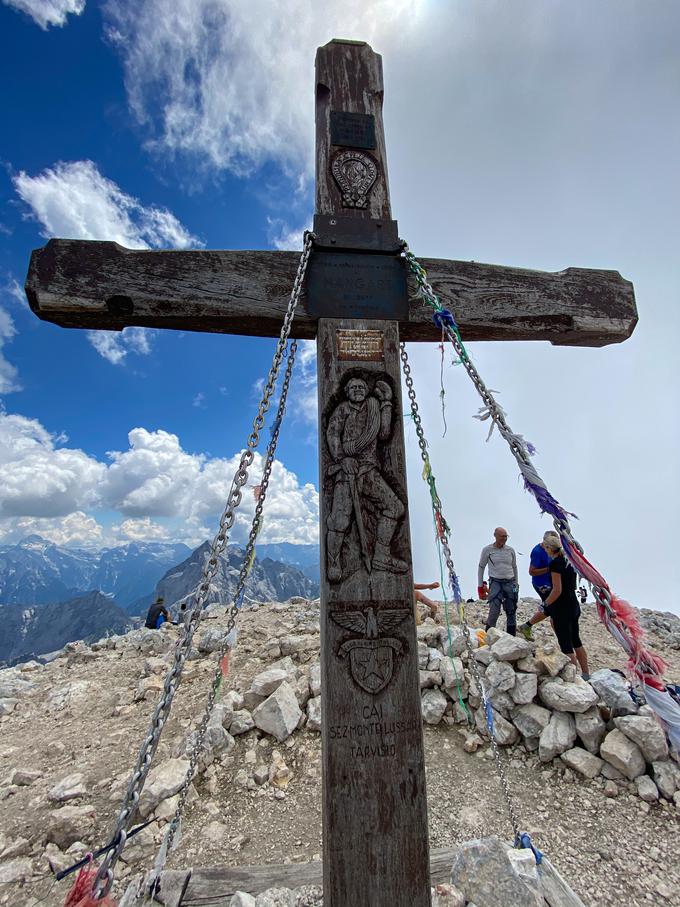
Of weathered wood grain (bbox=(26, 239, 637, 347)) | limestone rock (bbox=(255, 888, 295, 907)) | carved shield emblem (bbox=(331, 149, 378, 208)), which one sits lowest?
limestone rock (bbox=(255, 888, 295, 907))

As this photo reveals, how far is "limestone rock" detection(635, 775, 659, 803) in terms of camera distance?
171 inches

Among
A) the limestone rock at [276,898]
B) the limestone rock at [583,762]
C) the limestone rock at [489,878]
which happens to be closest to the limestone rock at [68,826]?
the limestone rock at [276,898]

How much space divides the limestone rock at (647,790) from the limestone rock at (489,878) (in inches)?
94.4

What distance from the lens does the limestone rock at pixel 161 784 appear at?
429cm

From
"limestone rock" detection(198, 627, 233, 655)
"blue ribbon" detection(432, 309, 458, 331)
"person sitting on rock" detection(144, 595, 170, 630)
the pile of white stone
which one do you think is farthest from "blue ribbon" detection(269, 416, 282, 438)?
"person sitting on rock" detection(144, 595, 170, 630)

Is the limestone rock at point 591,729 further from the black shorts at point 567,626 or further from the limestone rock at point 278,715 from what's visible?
the limestone rock at point 278,715

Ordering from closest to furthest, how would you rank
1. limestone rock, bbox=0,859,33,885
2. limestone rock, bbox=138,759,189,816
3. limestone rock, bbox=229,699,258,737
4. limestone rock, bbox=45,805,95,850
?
limestone rock, bbox=0,859,33,885, limestone rock, bbox=45,805,95,850, limestone rock, bbox=138,759,189,816, limestone rock, bbox=229,699,258,737

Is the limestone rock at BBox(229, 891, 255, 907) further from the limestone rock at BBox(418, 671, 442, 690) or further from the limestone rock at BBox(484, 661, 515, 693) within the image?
the limestone rock at BBox(484, 661, 515, 693)

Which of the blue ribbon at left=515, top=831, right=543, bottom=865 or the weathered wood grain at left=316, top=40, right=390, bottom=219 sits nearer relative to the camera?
the weathered wood grain at left=316, top=40, right=390, bottom=219

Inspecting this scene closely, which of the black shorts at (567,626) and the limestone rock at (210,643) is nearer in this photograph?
the black shorts at (567,626)

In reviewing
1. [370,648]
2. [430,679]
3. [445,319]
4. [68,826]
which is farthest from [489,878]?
[68,826]

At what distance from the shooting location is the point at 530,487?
2301 millimetres

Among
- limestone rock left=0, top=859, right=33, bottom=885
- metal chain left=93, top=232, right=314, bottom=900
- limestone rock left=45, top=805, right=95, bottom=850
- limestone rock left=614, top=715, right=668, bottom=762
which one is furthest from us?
limestone rock left=614, top=715, right=668, bottom=762

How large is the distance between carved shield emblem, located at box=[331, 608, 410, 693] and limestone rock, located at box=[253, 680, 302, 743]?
3.95 m
